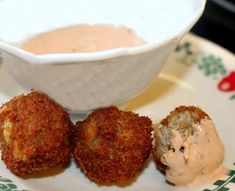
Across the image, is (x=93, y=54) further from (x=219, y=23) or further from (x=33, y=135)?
(x=219, y=23)

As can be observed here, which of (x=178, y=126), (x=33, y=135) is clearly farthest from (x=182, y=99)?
(x=33, y=135)

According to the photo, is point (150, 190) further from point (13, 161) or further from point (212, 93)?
point (212, 93)

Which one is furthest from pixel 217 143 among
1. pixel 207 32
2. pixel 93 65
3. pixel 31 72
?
pixel 207 32

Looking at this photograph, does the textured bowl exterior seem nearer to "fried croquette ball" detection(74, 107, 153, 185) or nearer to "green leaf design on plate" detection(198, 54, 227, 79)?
"fried croquette ball" detection(74, 107, 153, 185)

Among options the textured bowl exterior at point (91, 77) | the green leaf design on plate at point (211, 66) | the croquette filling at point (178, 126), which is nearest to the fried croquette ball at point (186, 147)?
the croquette filling at point (178, 126)

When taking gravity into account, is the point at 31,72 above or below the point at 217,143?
above

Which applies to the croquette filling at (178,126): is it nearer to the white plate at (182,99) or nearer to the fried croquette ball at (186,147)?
the fried croquette ball at (186,147)
